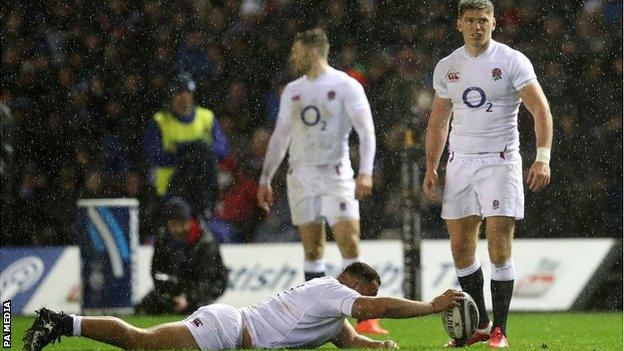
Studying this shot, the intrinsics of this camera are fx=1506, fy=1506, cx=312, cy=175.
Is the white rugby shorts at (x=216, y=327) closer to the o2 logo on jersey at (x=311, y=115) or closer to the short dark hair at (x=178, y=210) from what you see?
the o2 logo on jersey at (x=311, y=115)

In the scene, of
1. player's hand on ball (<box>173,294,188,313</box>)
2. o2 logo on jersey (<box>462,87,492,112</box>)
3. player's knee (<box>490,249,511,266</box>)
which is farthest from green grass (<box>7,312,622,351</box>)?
o2 logo on jersey (<box>462,87,492,112</box>)

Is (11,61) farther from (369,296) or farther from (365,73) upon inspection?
(369,296)

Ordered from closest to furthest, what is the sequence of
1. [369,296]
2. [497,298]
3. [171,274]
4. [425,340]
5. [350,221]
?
[369,296], [497,298], [425,340], [350,221], [171,274]

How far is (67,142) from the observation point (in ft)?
47.8

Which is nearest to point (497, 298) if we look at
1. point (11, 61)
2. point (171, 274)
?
point (171, 274)

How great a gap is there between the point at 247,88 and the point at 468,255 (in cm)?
654

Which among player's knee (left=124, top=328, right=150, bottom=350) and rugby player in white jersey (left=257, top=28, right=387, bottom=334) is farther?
rugby player in white jersey (left=257, top=28, right=387, bottom=334)

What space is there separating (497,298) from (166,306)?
4546 mm

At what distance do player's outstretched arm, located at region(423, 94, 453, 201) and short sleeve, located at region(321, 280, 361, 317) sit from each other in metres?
1.45

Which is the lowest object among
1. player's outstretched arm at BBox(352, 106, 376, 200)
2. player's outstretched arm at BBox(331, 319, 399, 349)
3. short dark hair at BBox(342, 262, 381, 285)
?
player's outstretched arm at BBox(331, 319, 399, 349)

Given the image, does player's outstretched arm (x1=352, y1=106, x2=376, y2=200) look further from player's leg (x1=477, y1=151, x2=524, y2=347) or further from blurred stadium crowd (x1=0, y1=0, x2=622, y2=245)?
blurred stadium crowd (x1=0, y1=0, x2=622, y2=245)

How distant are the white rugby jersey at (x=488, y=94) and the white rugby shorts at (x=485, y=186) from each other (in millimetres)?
62

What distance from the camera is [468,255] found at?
8500mm

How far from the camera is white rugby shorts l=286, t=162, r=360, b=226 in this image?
33.9 feet
